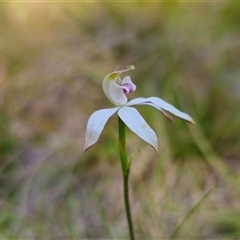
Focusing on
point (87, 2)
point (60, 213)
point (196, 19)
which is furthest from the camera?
point (87, 2)

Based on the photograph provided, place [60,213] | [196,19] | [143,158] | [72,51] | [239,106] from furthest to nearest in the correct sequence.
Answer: [196,19]
[72,51]
[239,106]
[143,158]
[60,213]

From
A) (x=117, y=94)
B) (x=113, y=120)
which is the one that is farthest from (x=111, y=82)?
(x=113, y=120)

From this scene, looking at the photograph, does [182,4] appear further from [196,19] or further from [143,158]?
[143,158]

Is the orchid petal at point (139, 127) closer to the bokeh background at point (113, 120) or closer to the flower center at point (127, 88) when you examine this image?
the flower center at point (127, 88)

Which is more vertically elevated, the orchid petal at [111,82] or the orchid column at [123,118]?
the orchid petal at [111,82]

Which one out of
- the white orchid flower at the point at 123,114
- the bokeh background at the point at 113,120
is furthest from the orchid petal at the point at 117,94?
the bokeh background at the point at 113,120

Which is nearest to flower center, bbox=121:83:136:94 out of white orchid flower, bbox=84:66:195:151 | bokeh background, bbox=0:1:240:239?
white orchid flower, bbox=84:66:195:151

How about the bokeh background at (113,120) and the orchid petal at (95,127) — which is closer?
the orchid petal at (95,127)

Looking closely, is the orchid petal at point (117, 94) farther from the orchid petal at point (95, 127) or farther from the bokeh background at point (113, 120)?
the bokeh background at point (113, 120)

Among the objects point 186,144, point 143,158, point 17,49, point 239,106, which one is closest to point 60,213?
point 143,158
